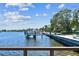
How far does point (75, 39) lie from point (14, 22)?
1.05 meters

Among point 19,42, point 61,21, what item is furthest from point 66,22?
point 19,42

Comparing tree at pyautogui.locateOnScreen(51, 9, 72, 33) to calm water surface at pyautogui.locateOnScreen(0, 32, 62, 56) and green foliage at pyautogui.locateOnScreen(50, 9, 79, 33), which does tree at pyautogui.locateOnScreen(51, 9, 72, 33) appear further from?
calm water surface at pyautogui.locateOnScreen(0, 32, 62, 56)

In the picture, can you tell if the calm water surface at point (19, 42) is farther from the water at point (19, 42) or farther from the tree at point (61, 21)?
the tree at point (61, 21)

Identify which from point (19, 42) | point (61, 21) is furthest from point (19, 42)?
point (61, 21)

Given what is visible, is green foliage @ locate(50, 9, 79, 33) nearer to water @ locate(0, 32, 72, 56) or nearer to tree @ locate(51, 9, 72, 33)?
tree @ locate(51, 9, 72, 33)

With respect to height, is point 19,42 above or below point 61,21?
below

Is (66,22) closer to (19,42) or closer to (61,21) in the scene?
(61,21)

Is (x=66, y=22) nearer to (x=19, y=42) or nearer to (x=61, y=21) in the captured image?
(x=61, y=21)

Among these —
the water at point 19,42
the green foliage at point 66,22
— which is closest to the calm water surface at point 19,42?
the water at point 19,42

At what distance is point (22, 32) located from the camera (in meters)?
2.59

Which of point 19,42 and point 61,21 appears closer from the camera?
point 19,42

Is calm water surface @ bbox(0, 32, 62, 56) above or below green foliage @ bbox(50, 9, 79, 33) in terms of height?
below

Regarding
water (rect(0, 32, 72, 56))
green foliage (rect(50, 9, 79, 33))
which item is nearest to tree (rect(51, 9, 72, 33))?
green foliage (rect(50, 9, 79, 33))

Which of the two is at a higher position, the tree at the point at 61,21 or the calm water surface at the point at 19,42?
the tree at the point at 61,21
